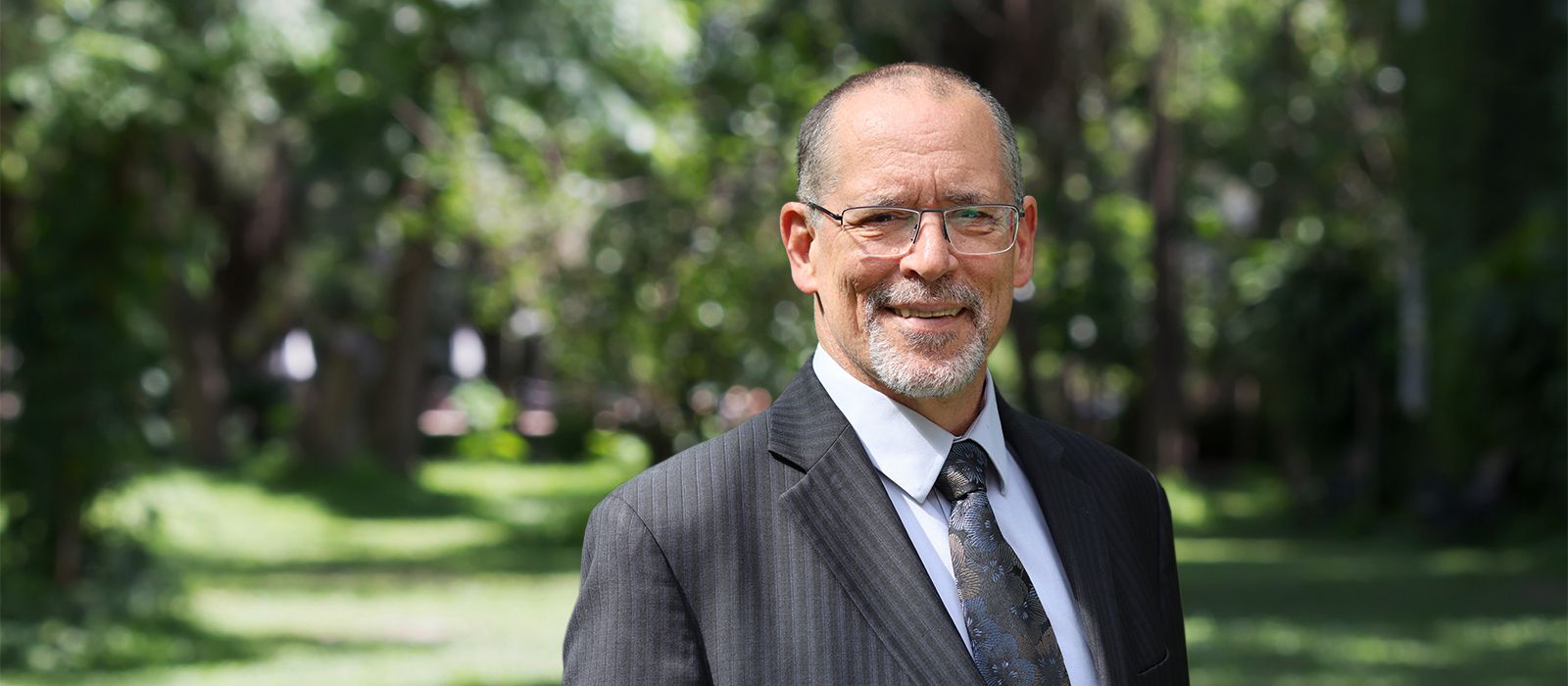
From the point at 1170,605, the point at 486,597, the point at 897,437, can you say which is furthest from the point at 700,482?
the point at 486,597

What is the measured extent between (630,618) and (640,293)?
10.5 m

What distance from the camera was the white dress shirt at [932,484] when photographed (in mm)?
2578

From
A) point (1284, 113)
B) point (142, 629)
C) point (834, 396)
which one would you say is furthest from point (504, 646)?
point (1284, 113)

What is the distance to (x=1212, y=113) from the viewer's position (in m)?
35.7

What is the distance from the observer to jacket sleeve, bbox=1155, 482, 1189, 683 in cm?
283

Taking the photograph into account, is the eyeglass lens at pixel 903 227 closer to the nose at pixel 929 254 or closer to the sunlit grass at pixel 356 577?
the nose at pixel 929 254

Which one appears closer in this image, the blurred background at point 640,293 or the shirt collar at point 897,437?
the shirt collar at point 897,437

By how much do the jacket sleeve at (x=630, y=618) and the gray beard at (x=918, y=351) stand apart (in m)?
0.37

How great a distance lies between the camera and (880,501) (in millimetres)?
2547

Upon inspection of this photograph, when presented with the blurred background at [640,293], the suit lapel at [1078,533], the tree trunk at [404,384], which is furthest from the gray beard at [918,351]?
the tree trunk at [404,384]

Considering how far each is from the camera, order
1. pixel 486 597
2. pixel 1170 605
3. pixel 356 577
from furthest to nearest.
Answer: pixel 356 577 → pixel 486 597 → pixel 1170 605

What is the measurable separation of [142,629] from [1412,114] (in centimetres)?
1678

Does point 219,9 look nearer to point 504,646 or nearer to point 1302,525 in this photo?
point 504,646

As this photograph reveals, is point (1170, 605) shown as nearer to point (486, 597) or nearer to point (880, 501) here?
point (880, 501)
